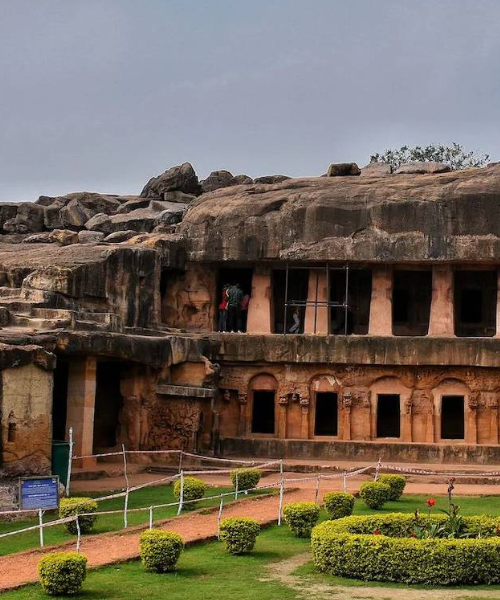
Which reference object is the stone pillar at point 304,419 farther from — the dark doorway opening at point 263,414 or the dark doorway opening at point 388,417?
the dark doorway opening at point 388,417

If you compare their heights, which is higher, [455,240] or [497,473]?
[455,240]

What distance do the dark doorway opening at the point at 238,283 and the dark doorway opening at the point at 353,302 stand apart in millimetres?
2606

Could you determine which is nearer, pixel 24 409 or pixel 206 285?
pixel 24 409

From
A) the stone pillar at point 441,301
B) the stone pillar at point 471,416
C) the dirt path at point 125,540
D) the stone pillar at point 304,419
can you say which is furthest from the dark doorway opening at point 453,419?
the dirt path at point 125,540

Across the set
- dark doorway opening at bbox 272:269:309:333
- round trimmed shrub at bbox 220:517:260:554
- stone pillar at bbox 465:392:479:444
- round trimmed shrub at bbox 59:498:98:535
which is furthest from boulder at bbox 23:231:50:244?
round trimmed shrub at bbox 220:517:260:554

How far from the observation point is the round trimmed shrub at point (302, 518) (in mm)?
21078

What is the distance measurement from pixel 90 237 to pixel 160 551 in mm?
20394

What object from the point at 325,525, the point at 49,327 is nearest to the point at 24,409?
the point at 49,327

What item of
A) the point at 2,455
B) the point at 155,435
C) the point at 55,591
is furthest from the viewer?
the point at 155,435

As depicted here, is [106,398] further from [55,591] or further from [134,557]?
[55,591]

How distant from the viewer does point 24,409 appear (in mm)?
24000

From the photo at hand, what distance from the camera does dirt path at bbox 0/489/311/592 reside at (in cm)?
1792

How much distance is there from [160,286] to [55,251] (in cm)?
361

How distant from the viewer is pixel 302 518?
2108 centimetres
